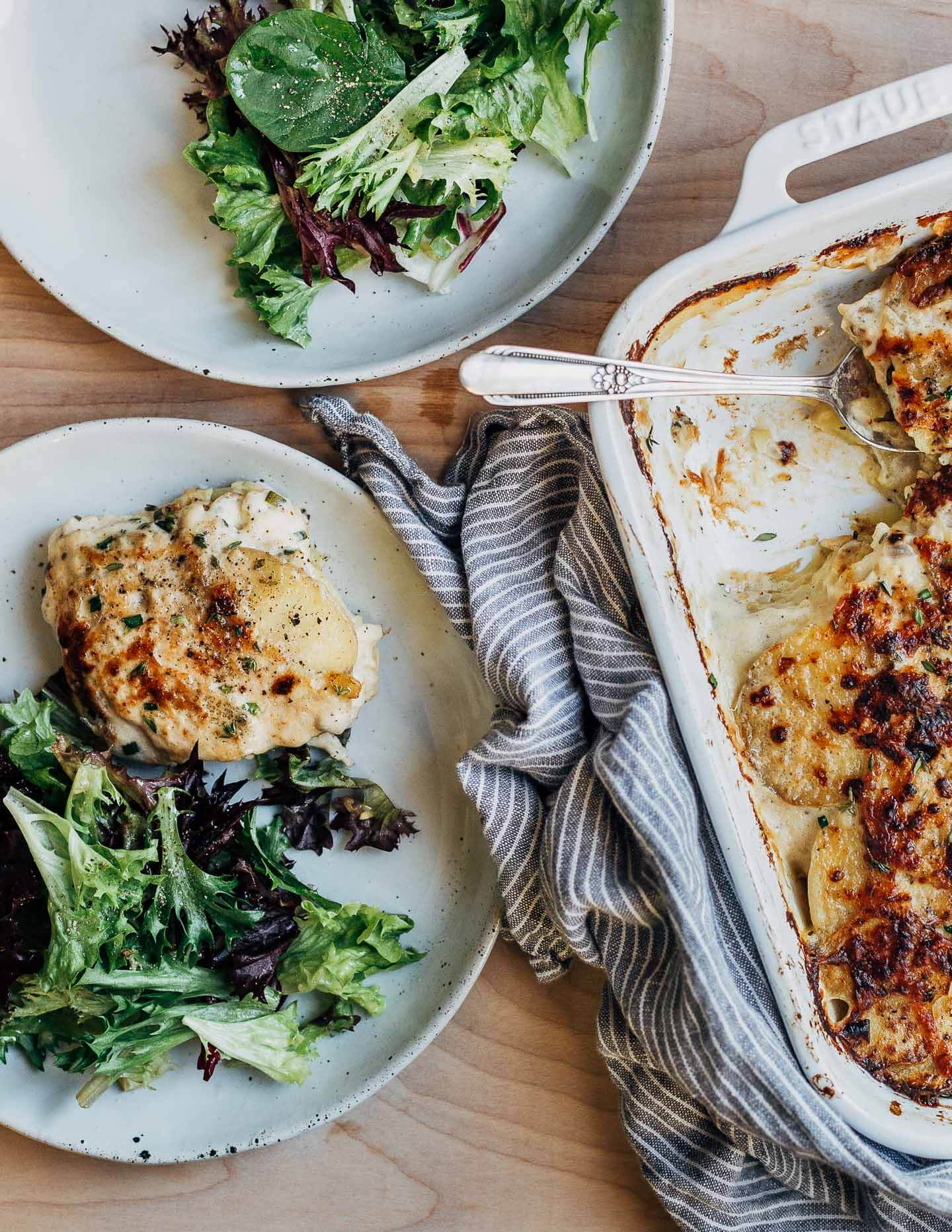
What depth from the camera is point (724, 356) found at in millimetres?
1949

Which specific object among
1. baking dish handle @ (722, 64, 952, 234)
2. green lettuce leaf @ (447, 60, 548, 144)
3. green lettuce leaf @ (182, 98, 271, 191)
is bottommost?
baking dish handle @ (722, 64, 952, 234)

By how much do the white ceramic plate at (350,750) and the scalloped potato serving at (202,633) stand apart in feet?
0.39

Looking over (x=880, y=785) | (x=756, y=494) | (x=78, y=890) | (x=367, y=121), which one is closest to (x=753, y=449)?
(x=756, y=494)

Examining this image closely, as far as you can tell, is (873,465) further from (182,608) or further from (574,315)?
(182,608)

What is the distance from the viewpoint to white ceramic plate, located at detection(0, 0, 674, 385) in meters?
1.94

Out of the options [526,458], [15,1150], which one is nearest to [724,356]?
[526,458]

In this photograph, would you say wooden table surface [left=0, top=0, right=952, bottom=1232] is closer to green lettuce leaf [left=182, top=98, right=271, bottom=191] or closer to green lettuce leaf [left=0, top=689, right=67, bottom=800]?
green lettuce leaf [left=182, top=98, right=271, bottom=191]

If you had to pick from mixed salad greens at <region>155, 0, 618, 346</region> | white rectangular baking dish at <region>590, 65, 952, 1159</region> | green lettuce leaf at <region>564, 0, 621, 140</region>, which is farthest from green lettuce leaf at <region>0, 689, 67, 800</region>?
green lettuce leaf at <region>564, 0, 621, 140</region>

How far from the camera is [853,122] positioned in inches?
62.7

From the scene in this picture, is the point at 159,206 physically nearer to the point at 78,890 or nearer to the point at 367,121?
the point at 367,121

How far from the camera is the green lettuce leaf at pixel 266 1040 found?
179 cm

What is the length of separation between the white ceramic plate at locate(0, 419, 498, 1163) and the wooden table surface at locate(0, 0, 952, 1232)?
122mm

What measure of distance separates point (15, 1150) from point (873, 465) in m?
2.18

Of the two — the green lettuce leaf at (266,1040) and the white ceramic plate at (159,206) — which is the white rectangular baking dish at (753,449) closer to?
the white ceramic plate at (159,206)
